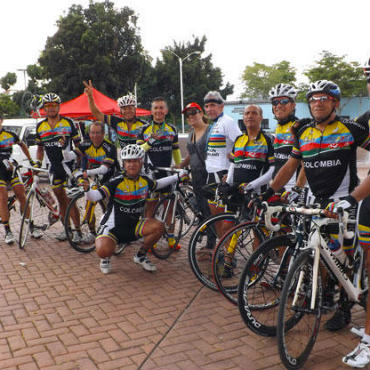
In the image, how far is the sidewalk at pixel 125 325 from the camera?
3500 millimetres

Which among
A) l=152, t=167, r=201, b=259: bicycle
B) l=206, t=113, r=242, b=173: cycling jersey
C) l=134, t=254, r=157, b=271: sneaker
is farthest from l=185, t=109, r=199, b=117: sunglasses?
l=134, t=254, r=157, b=271: sneaker

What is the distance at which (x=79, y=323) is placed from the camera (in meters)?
4.18

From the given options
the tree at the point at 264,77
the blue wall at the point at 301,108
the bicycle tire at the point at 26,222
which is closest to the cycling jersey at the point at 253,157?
the bicycle tire at the point at 26,222

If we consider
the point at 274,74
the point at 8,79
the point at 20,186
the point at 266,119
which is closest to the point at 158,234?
the point at 20,186

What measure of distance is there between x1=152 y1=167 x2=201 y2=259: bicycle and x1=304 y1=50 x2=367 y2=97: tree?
32.5 metres

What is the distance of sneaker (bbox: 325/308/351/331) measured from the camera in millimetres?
3977

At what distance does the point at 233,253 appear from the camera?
4.59m

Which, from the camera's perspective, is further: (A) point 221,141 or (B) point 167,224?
(B) point 167,224

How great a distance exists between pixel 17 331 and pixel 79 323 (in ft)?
1.85

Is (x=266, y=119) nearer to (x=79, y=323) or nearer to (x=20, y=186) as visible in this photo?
(x=20, y=186)

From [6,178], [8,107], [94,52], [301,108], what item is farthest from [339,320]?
[8,107]

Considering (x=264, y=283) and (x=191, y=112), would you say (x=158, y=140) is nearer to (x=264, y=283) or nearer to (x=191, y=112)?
(x=191, y=112)

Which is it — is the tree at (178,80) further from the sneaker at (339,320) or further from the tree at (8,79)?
the sneaker at (339,320)

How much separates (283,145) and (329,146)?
1415 millimetres
